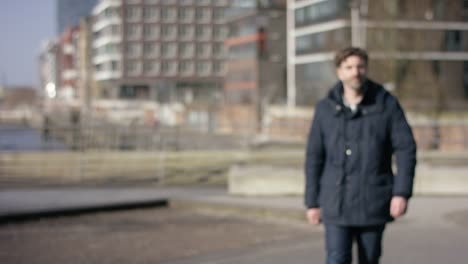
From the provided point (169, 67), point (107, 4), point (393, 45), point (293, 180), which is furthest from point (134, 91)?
point (293, 180)

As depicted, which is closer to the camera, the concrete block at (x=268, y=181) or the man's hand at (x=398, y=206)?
the man's hand at (x=398, y=206)

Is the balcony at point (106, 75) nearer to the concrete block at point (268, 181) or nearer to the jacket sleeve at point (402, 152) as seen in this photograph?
the concrete block at point (268, 181)

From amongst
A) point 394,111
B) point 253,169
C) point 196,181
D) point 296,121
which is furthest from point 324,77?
point 394,111

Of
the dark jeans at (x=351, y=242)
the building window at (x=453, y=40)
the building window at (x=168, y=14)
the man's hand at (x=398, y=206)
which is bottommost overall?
the dark jeans at (x=351, y=242)

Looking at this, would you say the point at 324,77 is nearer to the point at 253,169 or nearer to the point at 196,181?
the point at 196,181

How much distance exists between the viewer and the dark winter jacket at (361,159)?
5.03 meters

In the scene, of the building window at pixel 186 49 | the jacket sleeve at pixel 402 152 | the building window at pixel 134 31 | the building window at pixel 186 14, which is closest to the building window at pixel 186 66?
the building window at pixel 186 49

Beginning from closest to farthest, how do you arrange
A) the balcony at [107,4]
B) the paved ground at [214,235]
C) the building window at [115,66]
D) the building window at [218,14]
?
the paved ground at [214,235] < the building window at [218,14] < the balcony at [107,4] < the building window at [115,66]

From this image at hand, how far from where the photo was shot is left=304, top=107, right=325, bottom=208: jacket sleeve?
5211 mm

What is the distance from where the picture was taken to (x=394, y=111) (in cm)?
516

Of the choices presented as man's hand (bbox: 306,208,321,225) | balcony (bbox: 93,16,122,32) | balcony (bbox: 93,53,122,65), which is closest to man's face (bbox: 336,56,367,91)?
man's hand (bbox: 306,208,321,225)

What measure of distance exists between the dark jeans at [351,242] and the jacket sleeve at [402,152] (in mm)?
310

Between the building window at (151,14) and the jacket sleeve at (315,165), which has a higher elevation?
the building window at (151,14)

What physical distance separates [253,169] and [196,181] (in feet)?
20.1
